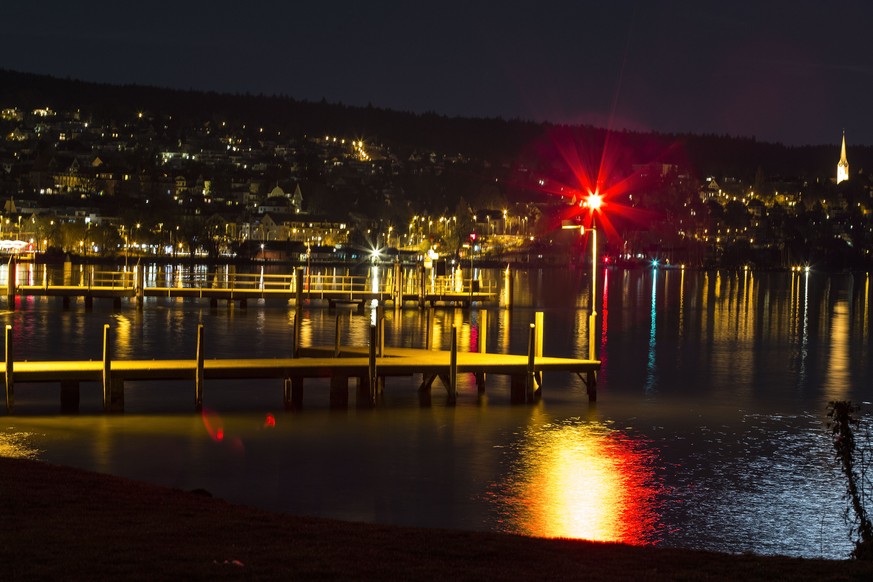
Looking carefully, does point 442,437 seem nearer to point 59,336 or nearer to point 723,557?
point 723,557

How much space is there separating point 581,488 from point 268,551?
32.7 feet

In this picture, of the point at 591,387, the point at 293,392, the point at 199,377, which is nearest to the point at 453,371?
the point at 293,392

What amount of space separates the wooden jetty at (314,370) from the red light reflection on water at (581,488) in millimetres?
3442

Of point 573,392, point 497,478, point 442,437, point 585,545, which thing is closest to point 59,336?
point 573,392

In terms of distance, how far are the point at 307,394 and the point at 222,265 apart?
519ft

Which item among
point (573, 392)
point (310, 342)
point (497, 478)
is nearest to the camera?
point (497, 478)

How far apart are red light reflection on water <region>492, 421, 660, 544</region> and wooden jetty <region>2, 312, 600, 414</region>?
3.44 m

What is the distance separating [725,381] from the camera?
43.0 meters

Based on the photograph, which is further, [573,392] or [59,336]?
[59,336]

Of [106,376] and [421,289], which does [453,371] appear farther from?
[421,289]

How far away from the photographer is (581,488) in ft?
73.8

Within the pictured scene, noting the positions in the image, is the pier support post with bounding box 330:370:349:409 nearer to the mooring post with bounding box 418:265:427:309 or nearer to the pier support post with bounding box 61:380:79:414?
the pier support post with bounding box 61:380:79:414

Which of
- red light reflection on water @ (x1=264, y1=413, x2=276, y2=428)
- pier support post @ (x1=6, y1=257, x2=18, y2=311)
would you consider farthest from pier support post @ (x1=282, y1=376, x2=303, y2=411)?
pier support post @ (x1=6, y1=257, x2=18, y2=311)

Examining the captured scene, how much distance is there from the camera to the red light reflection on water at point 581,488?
63.8 feet
